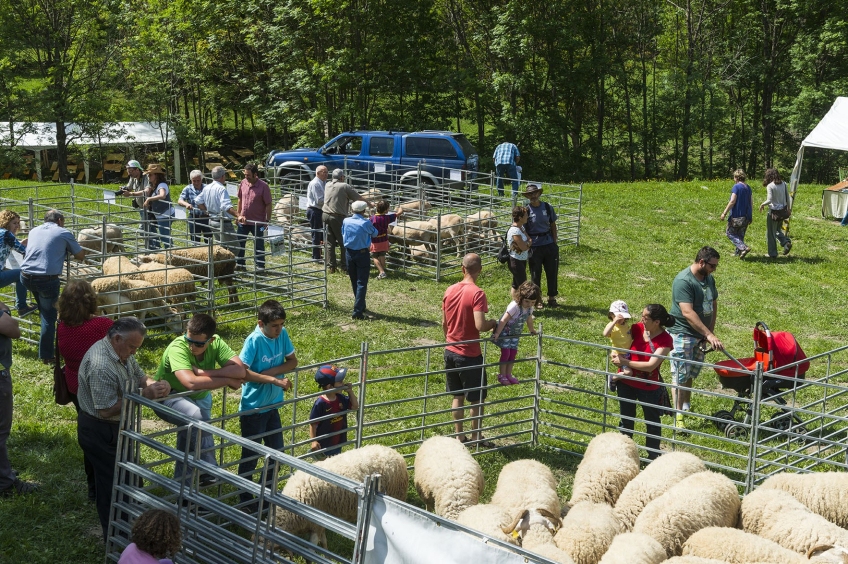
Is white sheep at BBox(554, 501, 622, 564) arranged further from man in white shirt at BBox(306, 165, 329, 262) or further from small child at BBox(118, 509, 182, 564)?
man in white shirt at BBox(306, 165, 329, 262)

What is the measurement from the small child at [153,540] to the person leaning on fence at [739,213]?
1359cm

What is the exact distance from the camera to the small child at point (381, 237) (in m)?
14.6

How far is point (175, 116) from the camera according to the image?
31250 mm

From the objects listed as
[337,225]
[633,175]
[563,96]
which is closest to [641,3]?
[563,96]

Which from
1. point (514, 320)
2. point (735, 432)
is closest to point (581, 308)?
point (514, 320)

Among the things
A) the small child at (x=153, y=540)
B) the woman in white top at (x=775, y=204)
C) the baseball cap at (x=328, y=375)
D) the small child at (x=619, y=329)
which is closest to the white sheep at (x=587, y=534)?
the baseball cap at (x=328, y=375)

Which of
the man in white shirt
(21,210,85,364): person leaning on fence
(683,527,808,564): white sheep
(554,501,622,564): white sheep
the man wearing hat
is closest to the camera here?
(683,527,808,564): white sheep

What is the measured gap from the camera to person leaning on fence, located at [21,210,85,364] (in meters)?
10.0

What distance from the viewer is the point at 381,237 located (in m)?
14.9

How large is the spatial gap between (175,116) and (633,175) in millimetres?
17044

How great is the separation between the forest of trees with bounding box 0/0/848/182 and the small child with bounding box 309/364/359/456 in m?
22.9

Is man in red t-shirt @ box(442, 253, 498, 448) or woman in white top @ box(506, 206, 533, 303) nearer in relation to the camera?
man in red t-shirt @ box(442, 253, 498, 448)

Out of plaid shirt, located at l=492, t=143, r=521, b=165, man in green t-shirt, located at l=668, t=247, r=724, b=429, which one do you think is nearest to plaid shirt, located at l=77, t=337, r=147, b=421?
man in green t-shirt, located at l=668, t=247, r=724, b=429

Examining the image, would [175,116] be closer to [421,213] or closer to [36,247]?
[421,213]
